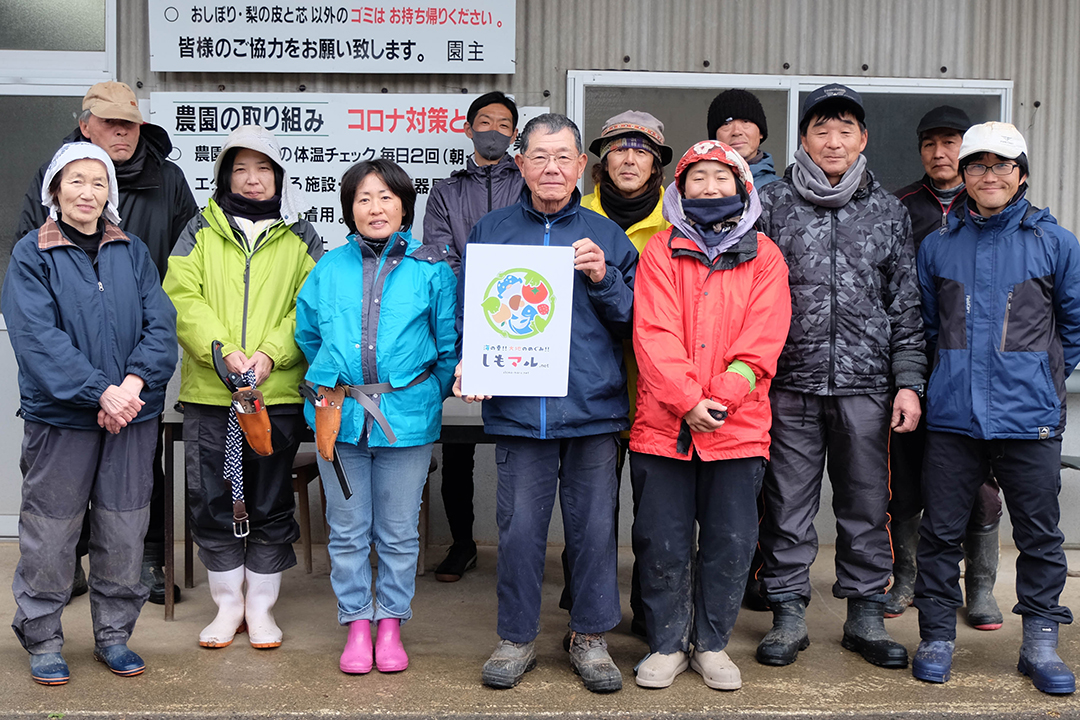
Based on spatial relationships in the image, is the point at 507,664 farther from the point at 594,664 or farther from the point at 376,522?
the point at 376,522

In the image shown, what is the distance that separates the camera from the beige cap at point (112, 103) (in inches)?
170

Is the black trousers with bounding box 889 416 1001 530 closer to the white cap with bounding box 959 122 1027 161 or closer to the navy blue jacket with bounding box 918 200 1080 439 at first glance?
the navy blue jacket with bounding box 918 200 1080 439

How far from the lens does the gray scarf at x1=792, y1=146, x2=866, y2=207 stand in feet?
12.5

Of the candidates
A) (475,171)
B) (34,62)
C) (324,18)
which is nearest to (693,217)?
(475,171)

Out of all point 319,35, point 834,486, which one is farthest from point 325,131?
point 834,486

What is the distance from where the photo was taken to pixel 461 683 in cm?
370

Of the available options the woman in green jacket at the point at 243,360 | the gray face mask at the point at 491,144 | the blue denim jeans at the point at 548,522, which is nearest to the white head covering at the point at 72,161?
the woman in green jacket at the point at 243,360

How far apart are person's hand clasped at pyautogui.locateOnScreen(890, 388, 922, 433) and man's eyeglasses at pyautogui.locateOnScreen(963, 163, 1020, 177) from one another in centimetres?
87

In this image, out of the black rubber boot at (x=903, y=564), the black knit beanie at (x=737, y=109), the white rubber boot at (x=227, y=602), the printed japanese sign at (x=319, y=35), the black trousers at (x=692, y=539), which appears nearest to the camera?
the black trousers at (x=692, y=539)

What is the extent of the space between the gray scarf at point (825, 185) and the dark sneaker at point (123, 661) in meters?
3.16

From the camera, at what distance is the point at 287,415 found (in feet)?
13.3

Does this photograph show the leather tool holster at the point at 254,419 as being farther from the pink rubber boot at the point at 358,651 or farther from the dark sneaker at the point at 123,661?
the dark sneaker at the point at 123,661

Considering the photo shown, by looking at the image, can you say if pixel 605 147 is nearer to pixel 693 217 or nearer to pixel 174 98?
pixel 693 217

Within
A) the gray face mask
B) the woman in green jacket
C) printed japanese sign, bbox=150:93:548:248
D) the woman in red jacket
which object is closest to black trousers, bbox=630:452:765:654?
the woman in red jacket
